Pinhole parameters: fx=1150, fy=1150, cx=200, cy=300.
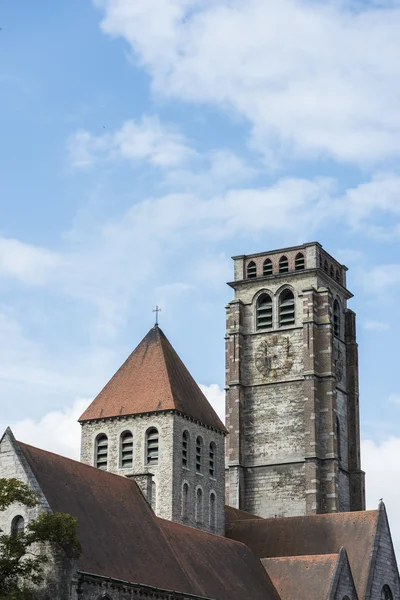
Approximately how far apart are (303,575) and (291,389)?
22245mm

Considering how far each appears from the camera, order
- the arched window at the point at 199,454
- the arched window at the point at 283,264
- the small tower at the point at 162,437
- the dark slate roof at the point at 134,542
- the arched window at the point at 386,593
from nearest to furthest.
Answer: the dark slate roof at the point at 134,542
the small tower at the point at 162,437
the arched window at the point at 386,593
the arched window at the point at 199,454
the arched window at the point at 283,264

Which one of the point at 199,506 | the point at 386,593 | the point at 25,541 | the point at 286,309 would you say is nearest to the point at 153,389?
the point at 199,506

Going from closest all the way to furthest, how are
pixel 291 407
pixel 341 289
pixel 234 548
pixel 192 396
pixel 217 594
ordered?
pixel 217 594 → pixel 234 548 → pixel 192 396 → pixel 291 407 → pixel 341 289

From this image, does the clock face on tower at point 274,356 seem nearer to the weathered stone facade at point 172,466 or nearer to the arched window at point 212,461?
the arched window at point 212,461

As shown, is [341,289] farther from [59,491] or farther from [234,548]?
[59,491]

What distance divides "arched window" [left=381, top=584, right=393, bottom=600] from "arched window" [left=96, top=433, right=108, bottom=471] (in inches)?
580

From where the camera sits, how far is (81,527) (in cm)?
4362

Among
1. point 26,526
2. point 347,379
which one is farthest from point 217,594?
point 347,379

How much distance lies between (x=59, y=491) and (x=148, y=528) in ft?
19.0

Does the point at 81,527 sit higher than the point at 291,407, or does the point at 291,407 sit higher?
the point at 291,407


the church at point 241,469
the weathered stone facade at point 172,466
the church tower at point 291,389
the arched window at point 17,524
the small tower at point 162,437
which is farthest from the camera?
the church tower at point 291,389

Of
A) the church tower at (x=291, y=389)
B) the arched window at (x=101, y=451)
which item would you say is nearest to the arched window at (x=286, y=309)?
the church tower at (x=291, y=389)

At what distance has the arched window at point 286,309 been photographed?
75188 mm

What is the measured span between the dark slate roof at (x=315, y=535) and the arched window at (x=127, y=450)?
7.71 m
